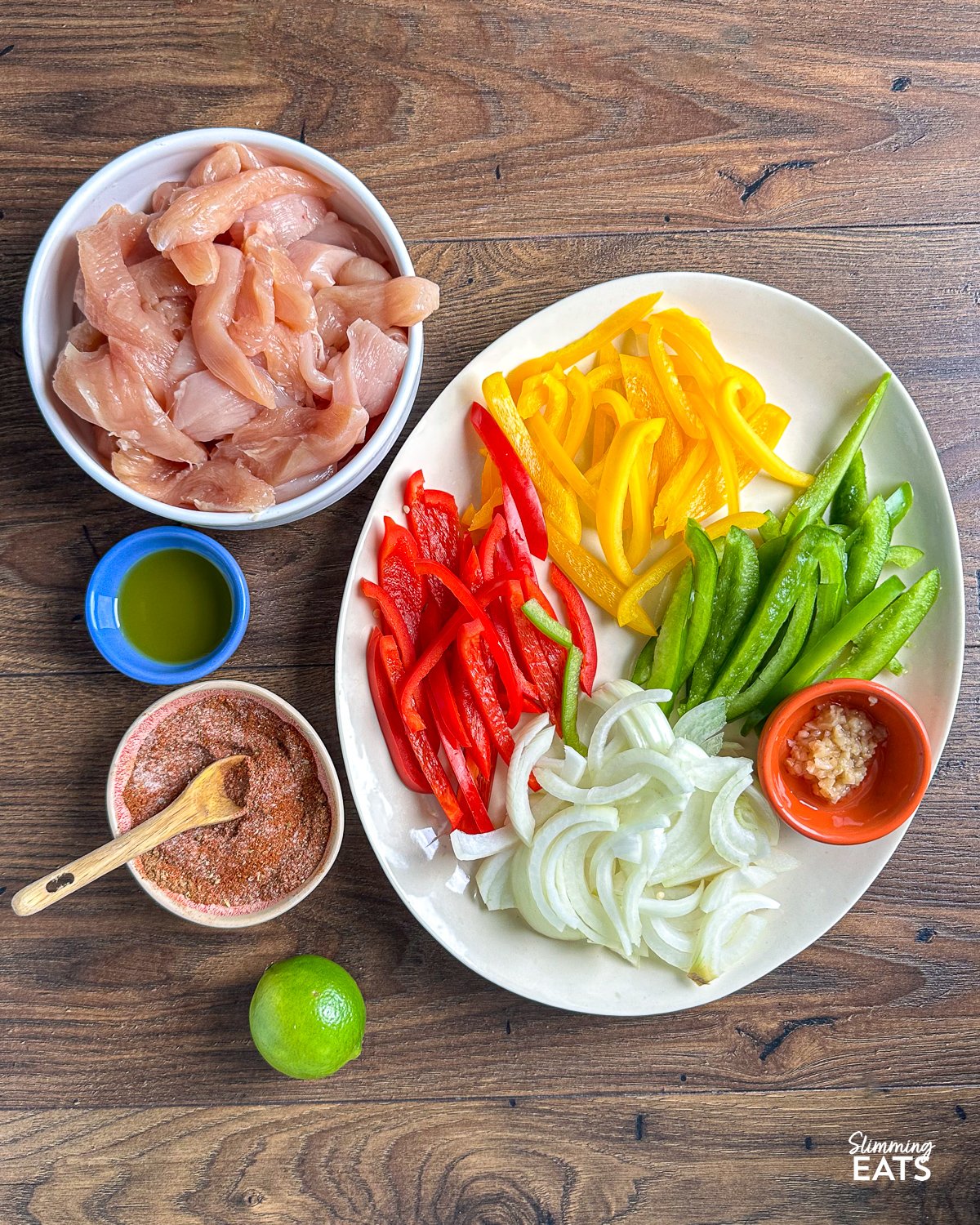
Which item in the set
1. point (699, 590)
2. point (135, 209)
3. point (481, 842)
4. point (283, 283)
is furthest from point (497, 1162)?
point (135, 209)

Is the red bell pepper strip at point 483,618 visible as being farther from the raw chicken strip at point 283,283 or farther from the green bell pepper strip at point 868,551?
the green bell pepper strip at point 868,551

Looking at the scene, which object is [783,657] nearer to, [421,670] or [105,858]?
[421,670]

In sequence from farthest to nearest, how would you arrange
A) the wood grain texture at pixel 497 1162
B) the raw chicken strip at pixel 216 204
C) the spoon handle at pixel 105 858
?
the wood grain texture at pixel 497 1162, the spoon handle at pixel 105 858, the raw chicken strip at pixel 216 204

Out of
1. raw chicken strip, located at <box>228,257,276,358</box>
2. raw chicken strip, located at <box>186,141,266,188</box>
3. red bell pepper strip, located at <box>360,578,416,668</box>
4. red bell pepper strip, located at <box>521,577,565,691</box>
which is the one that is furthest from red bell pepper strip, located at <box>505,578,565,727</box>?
raw chicken strip, located at <box>186,141,266,188</box>

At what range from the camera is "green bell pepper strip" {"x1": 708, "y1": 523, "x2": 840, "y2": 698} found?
1790 millimetres

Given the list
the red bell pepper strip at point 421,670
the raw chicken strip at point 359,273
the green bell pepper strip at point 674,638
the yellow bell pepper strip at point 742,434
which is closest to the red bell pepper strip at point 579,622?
the green bell pepper strip at point 674,638

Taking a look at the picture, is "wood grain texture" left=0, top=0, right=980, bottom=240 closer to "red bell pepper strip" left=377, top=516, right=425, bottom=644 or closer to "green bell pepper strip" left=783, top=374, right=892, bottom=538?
"green bell pepper strip" left=783, top=374, right=892, bottom=538

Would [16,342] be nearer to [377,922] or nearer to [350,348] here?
[350,348]

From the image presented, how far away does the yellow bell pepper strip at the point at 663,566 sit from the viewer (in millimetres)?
1838

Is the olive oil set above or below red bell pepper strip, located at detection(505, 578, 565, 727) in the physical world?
below

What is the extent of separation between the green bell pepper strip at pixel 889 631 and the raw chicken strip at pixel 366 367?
1090 mm

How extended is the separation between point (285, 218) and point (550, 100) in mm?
739

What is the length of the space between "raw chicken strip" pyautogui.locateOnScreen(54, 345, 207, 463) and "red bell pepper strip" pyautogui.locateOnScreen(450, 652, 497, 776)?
0.71 m

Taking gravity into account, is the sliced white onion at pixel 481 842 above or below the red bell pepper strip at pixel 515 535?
below
